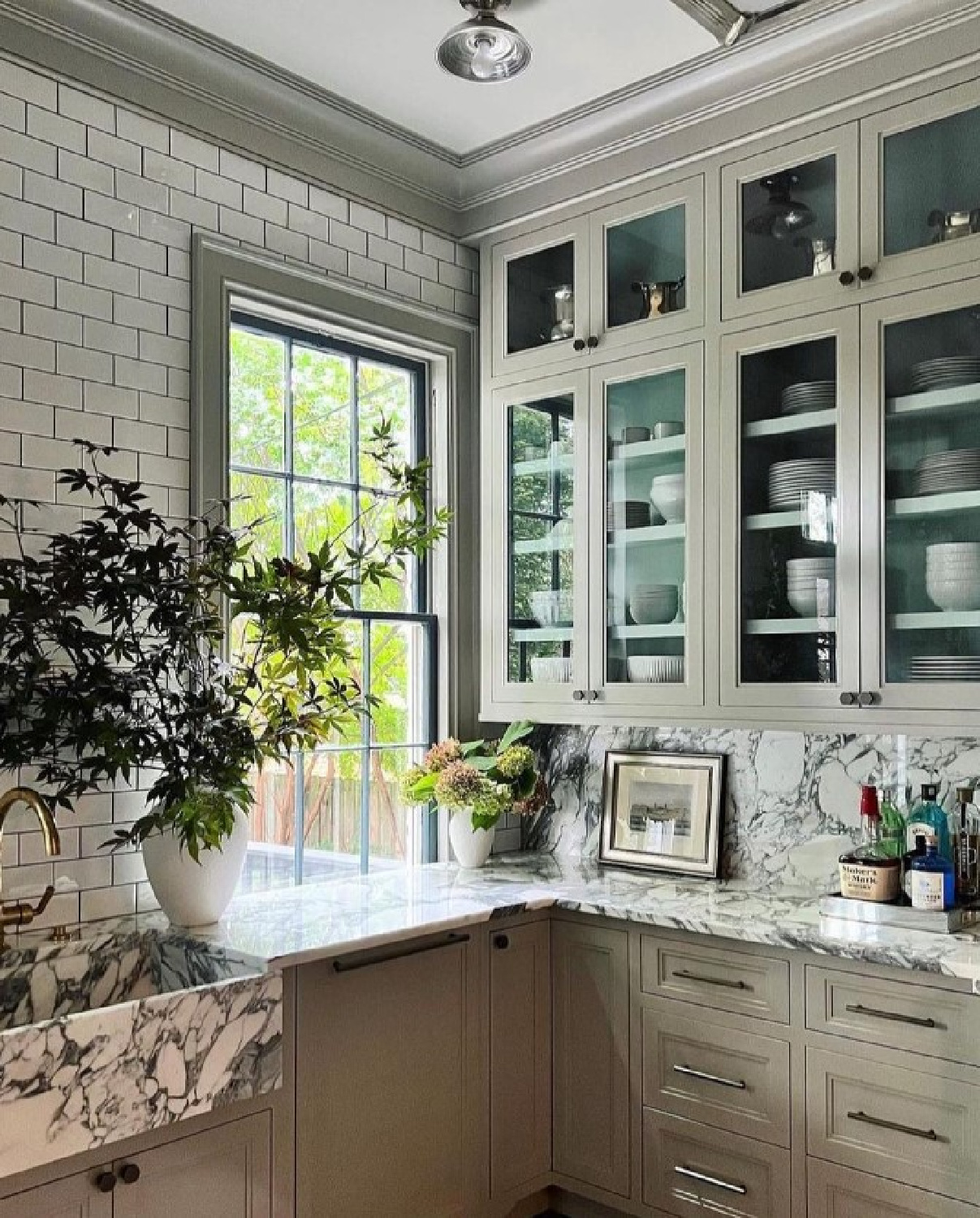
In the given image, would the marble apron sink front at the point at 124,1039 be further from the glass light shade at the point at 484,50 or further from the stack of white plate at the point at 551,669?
the glass light shade at the point at 484,50

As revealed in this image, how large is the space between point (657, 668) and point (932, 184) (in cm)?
132

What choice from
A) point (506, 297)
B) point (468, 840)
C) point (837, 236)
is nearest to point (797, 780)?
point (468, 840)

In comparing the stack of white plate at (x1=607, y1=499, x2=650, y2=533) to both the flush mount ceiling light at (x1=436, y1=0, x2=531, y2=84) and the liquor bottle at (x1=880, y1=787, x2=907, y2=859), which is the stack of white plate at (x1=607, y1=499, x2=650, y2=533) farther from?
the flush mount ceiling light at (x1=436, y1=0, x2=531, y2=84)

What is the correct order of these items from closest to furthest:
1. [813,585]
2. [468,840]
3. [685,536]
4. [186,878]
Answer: [186,878] → [813,585] → [685,536] → [468,840]

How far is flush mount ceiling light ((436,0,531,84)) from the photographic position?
2525 millimetres

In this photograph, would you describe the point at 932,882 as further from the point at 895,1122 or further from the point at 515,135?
the point at 515,135

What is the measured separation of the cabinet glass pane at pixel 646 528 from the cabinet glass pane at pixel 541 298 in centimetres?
31

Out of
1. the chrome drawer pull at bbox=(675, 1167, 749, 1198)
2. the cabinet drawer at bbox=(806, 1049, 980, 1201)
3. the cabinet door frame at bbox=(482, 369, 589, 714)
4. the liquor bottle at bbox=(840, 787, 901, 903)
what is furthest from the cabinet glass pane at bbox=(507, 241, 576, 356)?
the chrome drawer pull at bbox=(675, 1167, 749, 1198)

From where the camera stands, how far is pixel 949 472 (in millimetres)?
2580

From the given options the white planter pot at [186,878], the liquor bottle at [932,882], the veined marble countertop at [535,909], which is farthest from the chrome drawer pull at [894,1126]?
the white planter pot at [186,878]

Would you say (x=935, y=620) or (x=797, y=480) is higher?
(x=797, y=480)

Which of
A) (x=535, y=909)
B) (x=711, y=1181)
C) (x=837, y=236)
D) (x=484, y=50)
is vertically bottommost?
(x=711, y=1181)

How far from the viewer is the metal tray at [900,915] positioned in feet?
8.25

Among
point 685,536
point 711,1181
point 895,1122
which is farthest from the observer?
point 685,536
